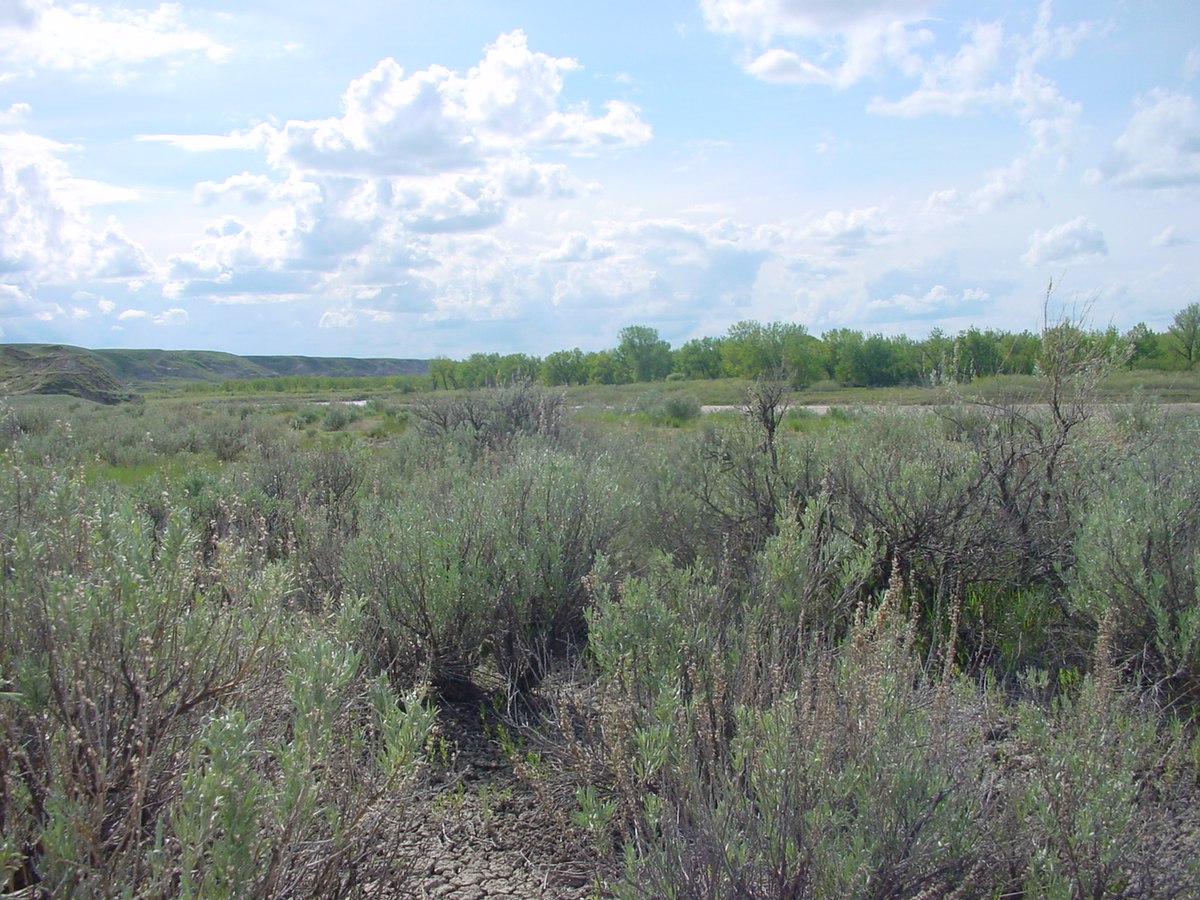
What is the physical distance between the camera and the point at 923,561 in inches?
227

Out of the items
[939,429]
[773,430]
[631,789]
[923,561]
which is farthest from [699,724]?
[939,429]

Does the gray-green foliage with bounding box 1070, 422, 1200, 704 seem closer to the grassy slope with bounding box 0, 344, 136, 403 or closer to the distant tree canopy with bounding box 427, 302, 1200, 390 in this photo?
the distant tree canopy with bounding box 427, 302, 1200, 390

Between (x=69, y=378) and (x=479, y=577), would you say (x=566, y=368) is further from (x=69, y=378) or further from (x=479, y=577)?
(x=479, y=577)

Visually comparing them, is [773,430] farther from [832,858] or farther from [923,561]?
[832,858]

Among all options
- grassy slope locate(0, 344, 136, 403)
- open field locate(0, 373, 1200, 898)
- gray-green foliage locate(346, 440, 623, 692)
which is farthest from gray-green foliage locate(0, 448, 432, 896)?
grassy slope locate(0, 344, 136, 403)

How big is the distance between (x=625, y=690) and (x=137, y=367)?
13121 centimetres

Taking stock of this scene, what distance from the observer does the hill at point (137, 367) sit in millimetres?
39156

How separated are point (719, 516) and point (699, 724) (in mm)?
3434

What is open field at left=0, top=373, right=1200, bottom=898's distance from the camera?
2.42 meters

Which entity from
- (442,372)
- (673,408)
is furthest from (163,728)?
(442,372)

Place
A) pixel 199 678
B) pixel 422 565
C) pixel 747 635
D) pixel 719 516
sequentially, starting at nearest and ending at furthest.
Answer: pixel 199 678 → pixel 747 635 → pixel 422 565 → pixel 719 516

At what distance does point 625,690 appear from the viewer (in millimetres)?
3441

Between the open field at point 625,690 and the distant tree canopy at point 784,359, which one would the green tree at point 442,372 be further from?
the open field at point 625,690

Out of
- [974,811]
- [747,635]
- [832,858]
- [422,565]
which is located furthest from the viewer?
[422,565]
